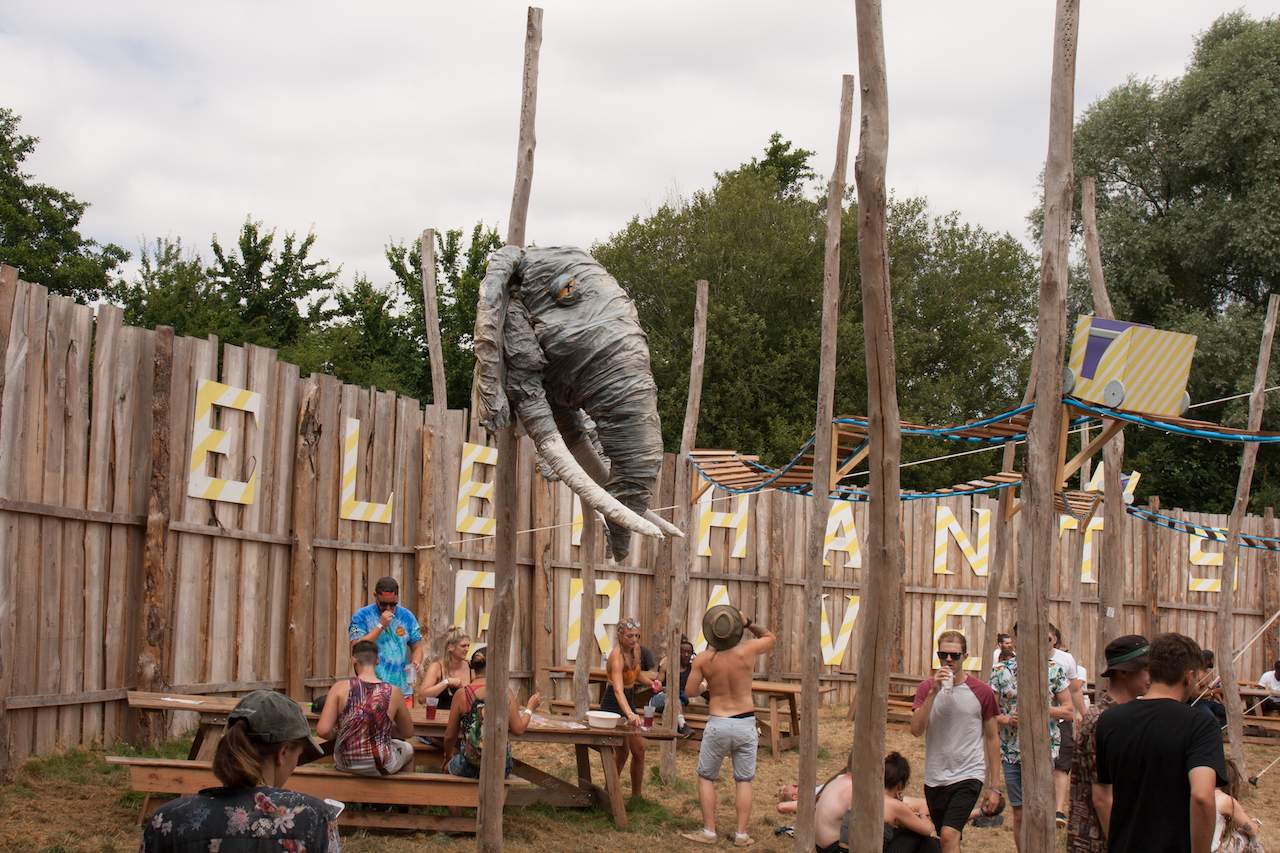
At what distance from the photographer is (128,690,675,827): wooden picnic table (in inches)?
338

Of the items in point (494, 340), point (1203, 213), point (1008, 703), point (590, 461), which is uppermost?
point (1203, 213)

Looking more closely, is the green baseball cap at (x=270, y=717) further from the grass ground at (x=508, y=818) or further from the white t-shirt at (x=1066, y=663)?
the white t-shirt at (x=1066, y=663)

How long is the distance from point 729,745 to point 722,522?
7.39m

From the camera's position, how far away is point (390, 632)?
9820 mm

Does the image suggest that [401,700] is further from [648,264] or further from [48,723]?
[648,264]

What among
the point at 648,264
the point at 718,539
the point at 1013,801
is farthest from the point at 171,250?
the point at 1013,801

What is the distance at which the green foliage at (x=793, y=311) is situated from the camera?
28500 mm

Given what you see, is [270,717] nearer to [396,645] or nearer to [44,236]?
[396,645]

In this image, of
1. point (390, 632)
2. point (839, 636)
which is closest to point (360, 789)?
point (390, 632)

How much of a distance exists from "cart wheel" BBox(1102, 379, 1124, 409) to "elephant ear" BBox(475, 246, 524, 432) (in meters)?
3.73

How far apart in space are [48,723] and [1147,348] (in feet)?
24.0

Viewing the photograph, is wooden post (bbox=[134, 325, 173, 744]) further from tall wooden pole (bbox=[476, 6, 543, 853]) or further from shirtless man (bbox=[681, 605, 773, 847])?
tall wooden pole (bbox=[476, 6, 543, 853])

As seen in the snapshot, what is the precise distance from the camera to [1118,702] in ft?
16.6

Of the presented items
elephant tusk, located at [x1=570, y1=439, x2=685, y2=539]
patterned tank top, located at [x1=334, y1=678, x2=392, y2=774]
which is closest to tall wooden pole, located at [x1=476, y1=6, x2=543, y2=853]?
elephant tusk, located at [x1=570, y1=439, x2=685, y2=539]
